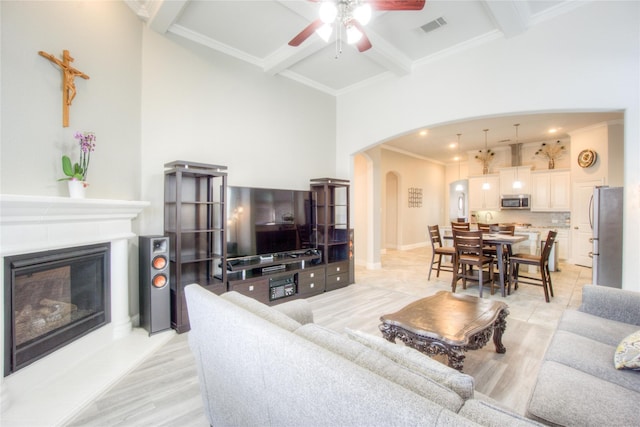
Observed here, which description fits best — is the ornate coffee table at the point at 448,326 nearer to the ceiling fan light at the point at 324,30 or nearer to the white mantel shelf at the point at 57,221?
the ceiling fan light at the point at 324,30

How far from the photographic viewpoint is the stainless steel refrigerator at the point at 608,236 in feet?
10.4

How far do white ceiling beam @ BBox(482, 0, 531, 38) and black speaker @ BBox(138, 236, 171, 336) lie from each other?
4113 mm

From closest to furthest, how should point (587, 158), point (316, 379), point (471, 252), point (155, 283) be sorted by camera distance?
point (316, 379) < point (155, 283) < point (471, 252) < point (587, 158)

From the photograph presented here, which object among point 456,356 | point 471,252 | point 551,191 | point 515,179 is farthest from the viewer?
point 515,179

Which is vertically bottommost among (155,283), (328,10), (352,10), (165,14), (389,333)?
(389,333)

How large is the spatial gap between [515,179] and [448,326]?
293 inches

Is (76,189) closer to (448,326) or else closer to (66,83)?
(66,83)

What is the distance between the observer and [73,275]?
2.45 metres

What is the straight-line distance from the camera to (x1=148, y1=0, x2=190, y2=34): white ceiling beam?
287cm

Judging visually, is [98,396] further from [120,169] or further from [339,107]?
[339,107]

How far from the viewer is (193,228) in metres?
3.59

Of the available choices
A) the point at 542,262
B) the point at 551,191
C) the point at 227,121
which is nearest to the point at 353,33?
the point at 227,121

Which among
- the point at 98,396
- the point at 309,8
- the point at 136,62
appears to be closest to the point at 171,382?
the point at 98,396

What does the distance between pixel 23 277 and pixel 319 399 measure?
2357mm
